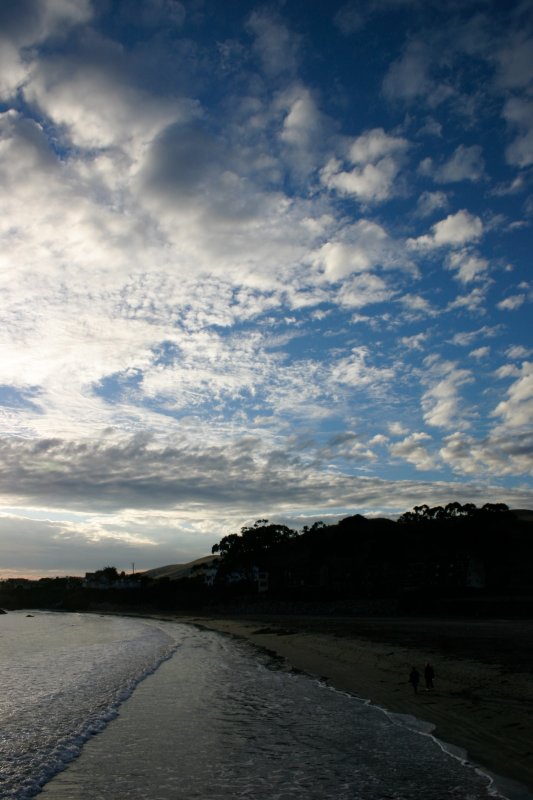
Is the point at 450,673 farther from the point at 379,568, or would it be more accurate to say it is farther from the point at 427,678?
the point at 379,568

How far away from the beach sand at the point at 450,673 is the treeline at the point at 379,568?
25.9 metres

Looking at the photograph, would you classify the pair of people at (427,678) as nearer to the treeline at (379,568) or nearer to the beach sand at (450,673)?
the beach sand at (450,673)

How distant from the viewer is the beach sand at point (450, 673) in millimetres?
15781

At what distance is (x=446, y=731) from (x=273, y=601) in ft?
310

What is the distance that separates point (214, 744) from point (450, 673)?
13.7 m

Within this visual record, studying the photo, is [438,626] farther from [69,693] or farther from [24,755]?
[24,755]

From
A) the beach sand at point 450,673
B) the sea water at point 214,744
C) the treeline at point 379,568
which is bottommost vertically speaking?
the sea water at point 214,744

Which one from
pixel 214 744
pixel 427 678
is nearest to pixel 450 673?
pixel 427 678

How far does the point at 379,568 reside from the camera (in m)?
111

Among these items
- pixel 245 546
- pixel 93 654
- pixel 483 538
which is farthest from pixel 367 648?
pixel 245 546

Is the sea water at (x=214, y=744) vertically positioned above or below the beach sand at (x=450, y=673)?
below

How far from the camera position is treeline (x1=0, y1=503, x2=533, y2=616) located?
273 feet

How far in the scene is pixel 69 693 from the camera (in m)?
27.4

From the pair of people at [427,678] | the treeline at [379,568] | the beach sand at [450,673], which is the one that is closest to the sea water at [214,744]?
the beach sand at [450,673]
